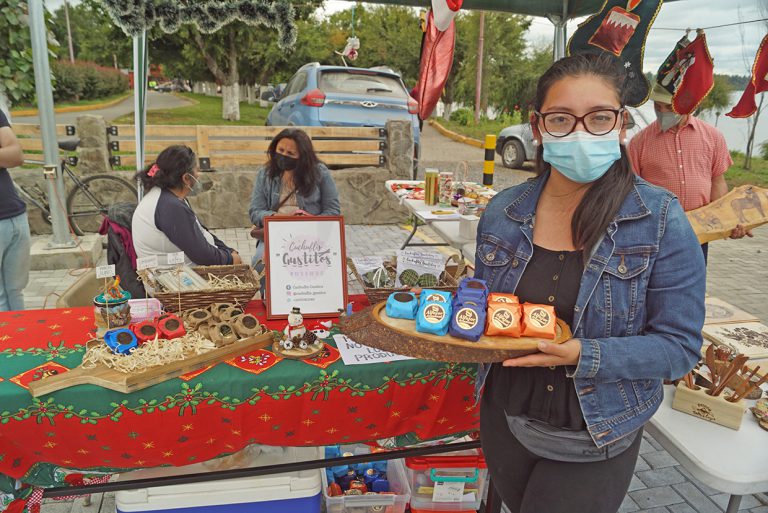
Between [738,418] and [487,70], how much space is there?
79.1 feet

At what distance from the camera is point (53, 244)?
19.5ft

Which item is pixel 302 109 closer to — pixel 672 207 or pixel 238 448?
pixel 238 448

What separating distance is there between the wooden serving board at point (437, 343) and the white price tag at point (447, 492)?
1267mm

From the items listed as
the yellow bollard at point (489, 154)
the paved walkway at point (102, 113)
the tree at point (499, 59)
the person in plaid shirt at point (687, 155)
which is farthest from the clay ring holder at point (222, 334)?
the tree at point (499, 59)

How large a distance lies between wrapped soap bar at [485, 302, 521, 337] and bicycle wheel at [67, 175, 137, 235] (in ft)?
21.4

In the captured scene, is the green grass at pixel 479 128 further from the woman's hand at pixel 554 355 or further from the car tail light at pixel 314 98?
the woman's hand at pixel 554 355

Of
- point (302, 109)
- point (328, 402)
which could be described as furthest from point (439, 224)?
point (302, 109)

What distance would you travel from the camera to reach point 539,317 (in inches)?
53.1

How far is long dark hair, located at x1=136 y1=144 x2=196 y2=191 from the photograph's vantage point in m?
3.01

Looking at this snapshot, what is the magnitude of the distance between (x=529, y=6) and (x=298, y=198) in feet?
7.10

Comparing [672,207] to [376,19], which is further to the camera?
[376,19]

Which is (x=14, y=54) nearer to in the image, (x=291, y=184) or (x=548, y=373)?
(x=291, y=184)

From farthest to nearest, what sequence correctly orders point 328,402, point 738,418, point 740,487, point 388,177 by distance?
point 388,177 < point 328,402 < point 738,418 < point 740,487

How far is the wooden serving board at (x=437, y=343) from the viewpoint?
1.33 m
